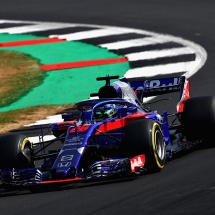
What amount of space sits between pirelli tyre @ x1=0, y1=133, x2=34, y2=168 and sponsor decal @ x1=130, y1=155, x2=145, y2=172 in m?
1.51

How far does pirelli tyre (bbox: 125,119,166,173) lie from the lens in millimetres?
9781

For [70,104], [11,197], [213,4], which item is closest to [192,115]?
[11,197]

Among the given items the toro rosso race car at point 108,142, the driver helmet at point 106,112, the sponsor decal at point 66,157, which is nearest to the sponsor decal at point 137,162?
the toro rosso race car at point 108,142

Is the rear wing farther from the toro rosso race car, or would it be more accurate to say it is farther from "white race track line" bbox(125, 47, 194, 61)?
"white race track line" bbox(125, 47, 194, 61)

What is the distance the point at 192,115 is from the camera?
11.1m

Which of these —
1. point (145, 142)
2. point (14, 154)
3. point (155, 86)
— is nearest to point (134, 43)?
point (155, 86)

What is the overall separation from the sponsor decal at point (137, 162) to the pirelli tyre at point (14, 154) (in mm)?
1513

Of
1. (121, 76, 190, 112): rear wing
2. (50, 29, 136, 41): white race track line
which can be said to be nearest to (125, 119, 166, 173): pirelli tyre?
(121, 76, 190, 112): rear wing

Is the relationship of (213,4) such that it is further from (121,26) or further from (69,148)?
(69,148)

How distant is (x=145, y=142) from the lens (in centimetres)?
980

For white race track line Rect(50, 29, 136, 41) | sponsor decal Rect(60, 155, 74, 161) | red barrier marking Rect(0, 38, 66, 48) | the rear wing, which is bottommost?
red barrier marking Rect(0, 38, 66, 48)

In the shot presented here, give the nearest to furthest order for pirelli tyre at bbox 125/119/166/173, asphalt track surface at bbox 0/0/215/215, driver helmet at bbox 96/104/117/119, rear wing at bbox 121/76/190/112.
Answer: asphalt track surface at bbox 0/0/215/215 < pirelli tyre at bbox 125/119/166/173 < driver helmet at bbox 96/104/117/119 < rear wing at bbox 121/76/190/112

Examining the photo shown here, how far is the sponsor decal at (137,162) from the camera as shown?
9520 millimetres

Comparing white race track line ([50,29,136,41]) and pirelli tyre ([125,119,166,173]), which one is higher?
pirelli tyre ([125,119,166,173])
